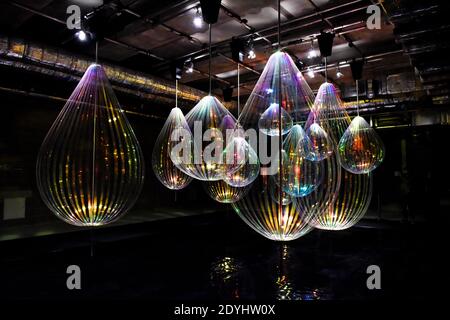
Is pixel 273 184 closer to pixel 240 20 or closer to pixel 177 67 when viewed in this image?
pixel 240 20

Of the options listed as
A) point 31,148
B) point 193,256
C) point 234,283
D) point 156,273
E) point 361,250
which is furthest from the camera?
point 31,148

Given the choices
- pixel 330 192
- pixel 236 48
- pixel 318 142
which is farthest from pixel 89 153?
pixel 236 48

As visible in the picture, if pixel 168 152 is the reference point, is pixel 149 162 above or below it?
above

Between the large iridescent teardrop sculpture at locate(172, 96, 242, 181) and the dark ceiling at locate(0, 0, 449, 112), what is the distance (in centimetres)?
103

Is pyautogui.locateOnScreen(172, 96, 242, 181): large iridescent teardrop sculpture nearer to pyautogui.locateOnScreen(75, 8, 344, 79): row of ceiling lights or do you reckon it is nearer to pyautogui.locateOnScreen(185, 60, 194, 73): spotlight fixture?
pyautogui.locateOnScreen(75, 8, 344, 79): row of ceiling lights

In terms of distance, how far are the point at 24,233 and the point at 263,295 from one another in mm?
4035

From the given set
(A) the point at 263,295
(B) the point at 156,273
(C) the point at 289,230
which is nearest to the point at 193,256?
(B) the point at 156,273

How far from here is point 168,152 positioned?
10.0ft

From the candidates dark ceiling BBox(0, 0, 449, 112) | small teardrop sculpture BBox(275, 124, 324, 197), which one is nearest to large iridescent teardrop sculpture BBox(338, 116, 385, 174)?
dark ceiling BBox(0, 0, 449, 112)

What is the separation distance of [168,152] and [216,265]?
1793 millimetres

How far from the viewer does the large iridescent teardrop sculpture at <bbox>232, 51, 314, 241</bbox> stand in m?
1.39

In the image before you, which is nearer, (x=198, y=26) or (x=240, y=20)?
(x=240, y=20)

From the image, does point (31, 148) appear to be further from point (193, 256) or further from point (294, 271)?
point (294, 271)

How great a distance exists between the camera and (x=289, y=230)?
1396mm
